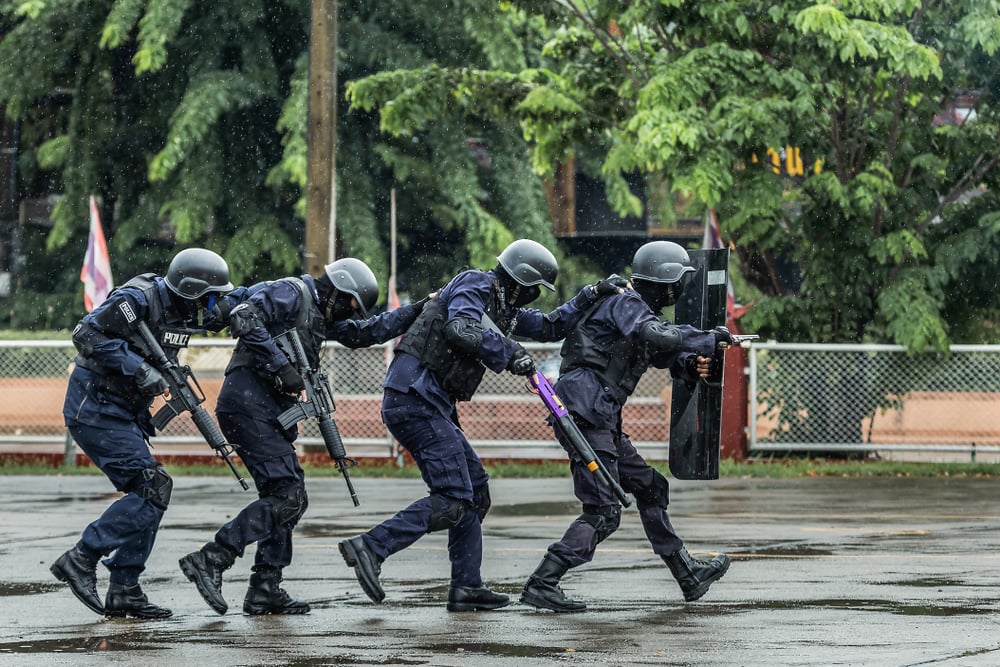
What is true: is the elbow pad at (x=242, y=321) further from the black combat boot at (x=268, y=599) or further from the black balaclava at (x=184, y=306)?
the black combat boot at (x=268, y=599)

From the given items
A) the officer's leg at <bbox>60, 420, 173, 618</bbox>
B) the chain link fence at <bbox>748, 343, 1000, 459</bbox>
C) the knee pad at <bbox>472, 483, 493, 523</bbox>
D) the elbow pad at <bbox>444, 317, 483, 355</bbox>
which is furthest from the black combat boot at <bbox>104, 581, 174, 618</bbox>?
the chain link fence at <bbox>748, 343, 1000, 459</bbox>

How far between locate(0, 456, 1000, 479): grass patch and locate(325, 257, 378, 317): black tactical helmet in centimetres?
844

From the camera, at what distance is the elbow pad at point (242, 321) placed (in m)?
7.43

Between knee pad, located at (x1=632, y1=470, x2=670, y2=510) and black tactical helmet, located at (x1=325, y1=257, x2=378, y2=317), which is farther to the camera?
knee pad, located at (x1=632, y1=470, x2=670, y2=510)

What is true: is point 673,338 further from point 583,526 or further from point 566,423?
point 583,526

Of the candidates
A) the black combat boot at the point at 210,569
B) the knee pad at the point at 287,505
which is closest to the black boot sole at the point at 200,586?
the black combat boot at the point at 210,569

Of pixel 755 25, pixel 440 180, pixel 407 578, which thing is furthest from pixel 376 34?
pixel 407 578

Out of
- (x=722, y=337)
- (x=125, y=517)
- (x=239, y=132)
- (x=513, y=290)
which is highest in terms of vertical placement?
(x=239, y=132)

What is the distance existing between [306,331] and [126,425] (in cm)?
92

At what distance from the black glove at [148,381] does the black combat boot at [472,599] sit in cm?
163

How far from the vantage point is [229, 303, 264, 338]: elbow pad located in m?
7.43

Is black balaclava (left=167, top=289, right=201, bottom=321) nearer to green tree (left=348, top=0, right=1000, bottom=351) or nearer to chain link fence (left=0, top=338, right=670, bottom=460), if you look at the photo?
green tree (left=348, top=0, right=1000, bottom=351)


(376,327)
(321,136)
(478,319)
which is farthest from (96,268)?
(478,319)

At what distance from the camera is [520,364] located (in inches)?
296
